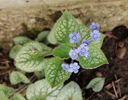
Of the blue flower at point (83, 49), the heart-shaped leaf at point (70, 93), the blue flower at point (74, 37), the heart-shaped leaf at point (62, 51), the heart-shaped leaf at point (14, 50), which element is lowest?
the heart-shaped leaf at point (70, 93)

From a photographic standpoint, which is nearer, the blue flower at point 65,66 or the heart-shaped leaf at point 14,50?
the blue flower at point 65,66

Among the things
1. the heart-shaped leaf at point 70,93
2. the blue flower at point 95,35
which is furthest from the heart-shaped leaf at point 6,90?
the blue flower at point 95,35

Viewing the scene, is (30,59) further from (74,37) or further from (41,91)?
(74,37)

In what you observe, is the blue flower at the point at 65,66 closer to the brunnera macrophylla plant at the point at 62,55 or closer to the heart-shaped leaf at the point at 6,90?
the brunnera macrophylla plant at the point at 62,55

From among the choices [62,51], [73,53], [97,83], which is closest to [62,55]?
[62,51]

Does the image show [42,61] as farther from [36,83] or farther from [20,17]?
[20,17]

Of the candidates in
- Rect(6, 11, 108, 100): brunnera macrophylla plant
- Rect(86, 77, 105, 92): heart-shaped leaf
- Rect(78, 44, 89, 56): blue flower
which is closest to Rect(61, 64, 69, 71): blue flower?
Rect(6, 11, 108, 100): brunnera macrophylla plant

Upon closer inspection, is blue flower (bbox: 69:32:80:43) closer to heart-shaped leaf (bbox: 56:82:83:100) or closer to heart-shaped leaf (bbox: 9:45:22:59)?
heart-shaped leaf (bbox: 56:82:83:100)
